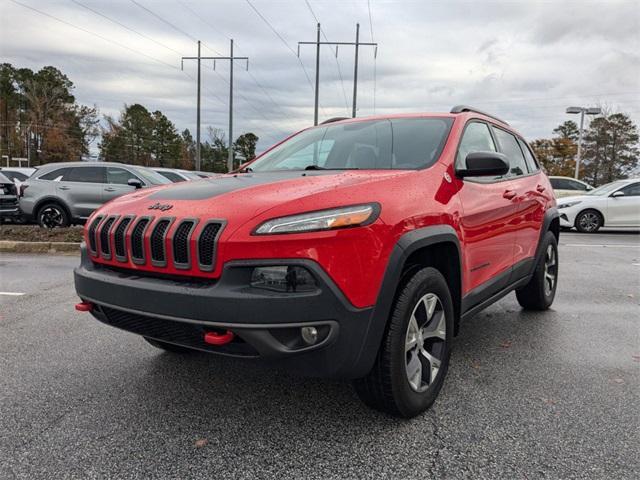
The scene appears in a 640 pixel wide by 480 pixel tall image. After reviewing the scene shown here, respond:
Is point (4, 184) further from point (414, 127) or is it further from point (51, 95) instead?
point (51, 95)

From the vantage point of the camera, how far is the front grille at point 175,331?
2.19 meters

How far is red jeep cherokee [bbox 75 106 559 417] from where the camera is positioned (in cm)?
210

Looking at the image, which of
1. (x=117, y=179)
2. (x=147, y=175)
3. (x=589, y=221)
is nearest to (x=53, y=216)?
(x=117, y=179)

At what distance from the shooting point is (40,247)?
28.3 ft

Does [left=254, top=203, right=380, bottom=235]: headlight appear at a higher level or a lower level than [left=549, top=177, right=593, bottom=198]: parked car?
lower

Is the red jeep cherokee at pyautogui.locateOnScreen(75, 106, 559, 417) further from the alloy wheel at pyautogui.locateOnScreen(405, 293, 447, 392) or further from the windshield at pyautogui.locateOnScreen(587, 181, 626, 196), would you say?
the windshield at pyautogui.locateOnScreen(587, 181, 626, 196)

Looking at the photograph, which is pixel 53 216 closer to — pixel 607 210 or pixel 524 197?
pixel 524 197

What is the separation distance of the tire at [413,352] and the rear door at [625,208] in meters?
12.5

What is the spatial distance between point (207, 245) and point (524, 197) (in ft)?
9.56

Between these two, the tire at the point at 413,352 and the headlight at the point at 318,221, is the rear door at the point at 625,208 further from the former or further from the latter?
the headlight at the point at 318,221

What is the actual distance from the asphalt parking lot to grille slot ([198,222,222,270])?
0.90 m

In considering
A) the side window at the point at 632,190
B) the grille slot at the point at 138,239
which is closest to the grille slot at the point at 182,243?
the grille slot at the point at 138,239

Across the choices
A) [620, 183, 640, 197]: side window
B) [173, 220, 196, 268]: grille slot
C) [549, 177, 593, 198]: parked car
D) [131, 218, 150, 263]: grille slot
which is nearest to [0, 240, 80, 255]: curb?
[131, 218, 150, 263]: grille slot

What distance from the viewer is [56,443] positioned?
93.7 inches
